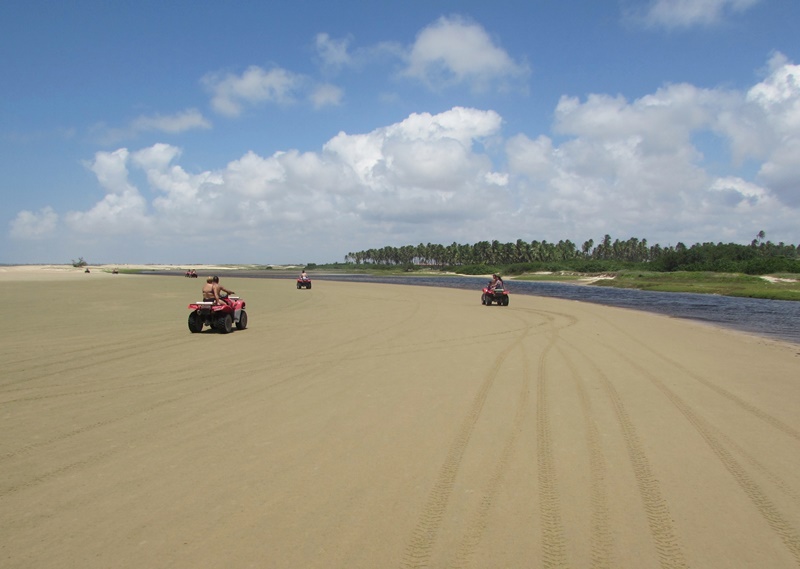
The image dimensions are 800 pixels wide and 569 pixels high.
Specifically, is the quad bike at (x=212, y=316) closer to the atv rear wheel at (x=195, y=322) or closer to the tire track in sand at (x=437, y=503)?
the atv rear wheel at (x=195, y=322)

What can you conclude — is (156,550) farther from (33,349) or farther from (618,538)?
(33,349)

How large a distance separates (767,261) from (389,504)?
8463 cm

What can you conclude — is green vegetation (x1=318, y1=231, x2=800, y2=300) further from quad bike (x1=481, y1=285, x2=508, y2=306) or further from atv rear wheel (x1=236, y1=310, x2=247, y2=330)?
atv rear wheel (x1=236, y1=310, x2=247, y2=330)

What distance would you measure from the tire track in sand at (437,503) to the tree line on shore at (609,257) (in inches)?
3073

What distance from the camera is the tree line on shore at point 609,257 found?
3205 inches

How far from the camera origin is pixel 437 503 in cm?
420

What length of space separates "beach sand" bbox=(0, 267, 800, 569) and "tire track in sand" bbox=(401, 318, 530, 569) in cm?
2

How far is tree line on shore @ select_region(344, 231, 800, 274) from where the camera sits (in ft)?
267

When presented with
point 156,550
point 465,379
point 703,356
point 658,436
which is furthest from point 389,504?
point 703,356

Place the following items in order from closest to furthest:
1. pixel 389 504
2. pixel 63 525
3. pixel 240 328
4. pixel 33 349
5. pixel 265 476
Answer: pixel 63 525 < pixel 389 504 < pixel 265 476 < pixel 33 349 < pixel 240 328

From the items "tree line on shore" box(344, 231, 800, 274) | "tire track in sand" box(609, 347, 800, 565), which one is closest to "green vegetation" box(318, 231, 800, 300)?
"tree line on shore" box(344, 231, 800, 274)

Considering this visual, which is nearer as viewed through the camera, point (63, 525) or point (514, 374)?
point (63, 525)

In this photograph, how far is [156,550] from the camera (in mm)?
3492

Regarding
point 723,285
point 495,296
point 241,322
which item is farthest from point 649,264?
point 241,322
